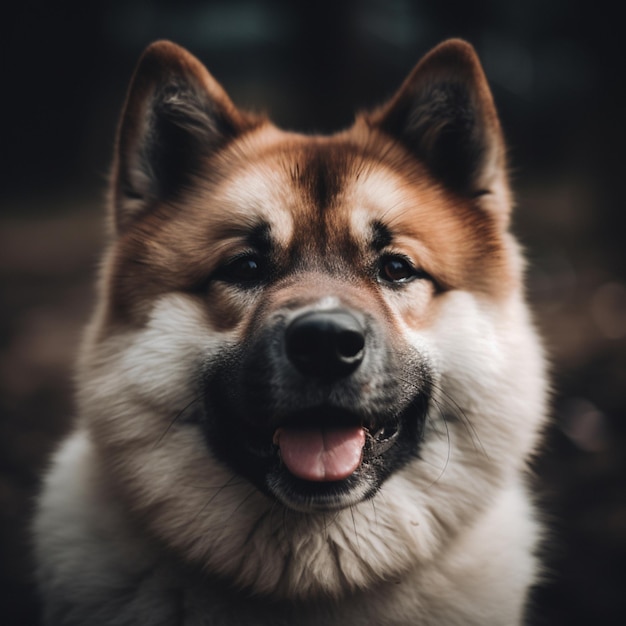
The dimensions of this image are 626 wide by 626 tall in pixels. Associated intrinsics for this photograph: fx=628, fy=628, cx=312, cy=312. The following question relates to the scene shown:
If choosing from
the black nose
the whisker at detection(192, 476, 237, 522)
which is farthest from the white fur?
the black nose

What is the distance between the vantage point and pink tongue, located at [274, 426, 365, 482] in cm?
221

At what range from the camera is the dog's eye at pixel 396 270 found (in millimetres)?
2666

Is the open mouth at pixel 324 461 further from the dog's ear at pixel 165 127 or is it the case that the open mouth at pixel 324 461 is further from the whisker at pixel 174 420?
the dog's ear at pixel 165 127

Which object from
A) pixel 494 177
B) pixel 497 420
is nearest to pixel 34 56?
pixel 494 177

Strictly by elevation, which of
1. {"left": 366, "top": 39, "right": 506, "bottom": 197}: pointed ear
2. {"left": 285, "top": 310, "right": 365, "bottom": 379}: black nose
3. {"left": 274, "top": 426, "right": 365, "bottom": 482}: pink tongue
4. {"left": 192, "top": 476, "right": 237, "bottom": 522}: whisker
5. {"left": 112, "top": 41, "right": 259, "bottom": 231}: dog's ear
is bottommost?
{"left": 192, "top": 476, "right": 237, "bottom": 522}: whisker

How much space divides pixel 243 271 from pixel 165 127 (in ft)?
2.82

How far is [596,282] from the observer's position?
326 inches

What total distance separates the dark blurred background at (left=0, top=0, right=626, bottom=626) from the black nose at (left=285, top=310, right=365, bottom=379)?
4238mm

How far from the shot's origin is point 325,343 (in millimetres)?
2115

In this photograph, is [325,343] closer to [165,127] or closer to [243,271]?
[243,271]

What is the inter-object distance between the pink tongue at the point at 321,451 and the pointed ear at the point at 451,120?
1.42 metres

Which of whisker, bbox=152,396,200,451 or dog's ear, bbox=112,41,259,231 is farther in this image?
dog's ear, bbox=112,41,259,231

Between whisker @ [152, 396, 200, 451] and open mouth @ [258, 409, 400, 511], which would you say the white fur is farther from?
open mouth @ [258, 409, 400, 511]

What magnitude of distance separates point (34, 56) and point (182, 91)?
9.59m
